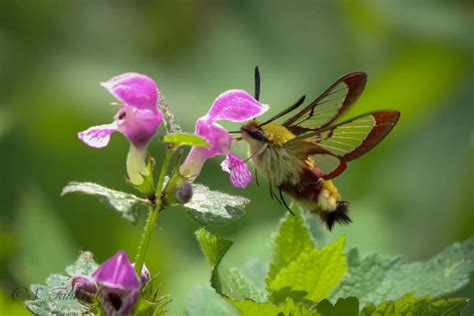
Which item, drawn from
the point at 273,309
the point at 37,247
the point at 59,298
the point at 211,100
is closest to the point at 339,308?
the point at 273,309

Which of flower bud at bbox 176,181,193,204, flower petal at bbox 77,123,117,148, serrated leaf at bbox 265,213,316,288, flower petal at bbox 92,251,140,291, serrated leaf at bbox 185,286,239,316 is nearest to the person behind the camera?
flower petal at bbox 92,251,140,291

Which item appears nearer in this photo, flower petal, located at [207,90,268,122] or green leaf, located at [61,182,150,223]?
green leaf, located at [61,182,150,223]

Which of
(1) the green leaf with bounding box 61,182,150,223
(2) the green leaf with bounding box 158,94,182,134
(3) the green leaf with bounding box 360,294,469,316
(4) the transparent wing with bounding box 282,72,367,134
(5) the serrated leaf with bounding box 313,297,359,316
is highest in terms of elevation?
(4) the transparent wing with bounding box 282,72,367,134

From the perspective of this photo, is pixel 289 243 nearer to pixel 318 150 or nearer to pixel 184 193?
pixel 318 150

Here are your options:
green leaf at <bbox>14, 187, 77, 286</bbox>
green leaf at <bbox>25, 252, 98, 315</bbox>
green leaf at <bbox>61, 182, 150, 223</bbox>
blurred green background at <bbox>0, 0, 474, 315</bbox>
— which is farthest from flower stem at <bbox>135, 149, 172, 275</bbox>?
green leaf at <bbox>14, 187, 77, 286</bbox>

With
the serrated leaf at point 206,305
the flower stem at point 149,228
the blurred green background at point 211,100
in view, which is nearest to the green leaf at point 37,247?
the blurred green background at point 211,100

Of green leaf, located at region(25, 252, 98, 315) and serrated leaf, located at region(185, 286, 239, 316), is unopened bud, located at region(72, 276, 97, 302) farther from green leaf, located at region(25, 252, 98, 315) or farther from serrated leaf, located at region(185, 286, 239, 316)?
serrated leaf, located at region(185, 286, 239, 316)

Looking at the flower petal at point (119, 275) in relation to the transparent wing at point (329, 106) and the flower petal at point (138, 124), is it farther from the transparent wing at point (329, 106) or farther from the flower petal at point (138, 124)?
the transparent wing at point (329, 106)
